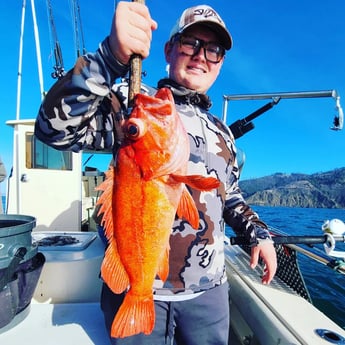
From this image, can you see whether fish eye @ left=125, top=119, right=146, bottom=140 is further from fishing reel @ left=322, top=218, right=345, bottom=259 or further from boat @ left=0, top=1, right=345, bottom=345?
fishing reel @ left=322, top=218, right=345, bottom=259

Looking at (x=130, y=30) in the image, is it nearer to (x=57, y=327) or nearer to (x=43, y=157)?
(x=57, y=327)

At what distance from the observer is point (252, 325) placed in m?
2.15

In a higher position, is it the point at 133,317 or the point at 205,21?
the point at 205,21

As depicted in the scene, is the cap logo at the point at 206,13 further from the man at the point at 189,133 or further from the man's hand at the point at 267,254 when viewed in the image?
the man's hand at the point at 267,254

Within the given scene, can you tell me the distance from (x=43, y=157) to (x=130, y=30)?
528cm

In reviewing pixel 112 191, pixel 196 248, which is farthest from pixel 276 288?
pixel 112 191

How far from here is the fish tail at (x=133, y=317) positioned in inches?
43.8

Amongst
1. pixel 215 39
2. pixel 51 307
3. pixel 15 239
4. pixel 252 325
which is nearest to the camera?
pixel 215 39

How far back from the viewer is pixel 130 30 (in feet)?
3.17

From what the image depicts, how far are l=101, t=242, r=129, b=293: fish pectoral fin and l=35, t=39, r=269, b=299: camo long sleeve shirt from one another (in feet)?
1.09

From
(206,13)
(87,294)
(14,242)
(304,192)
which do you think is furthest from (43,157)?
(304,192)

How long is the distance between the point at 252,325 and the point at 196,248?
4.03 feet

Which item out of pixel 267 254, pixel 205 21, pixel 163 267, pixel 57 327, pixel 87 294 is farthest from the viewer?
pixel 87 294

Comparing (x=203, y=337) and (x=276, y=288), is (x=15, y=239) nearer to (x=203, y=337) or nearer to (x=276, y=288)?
(x=203, y=337)
